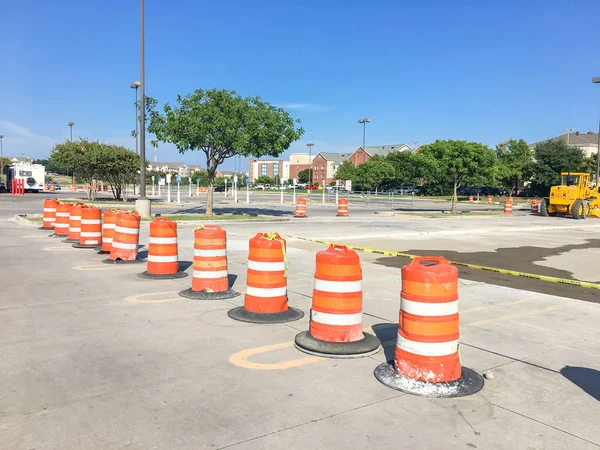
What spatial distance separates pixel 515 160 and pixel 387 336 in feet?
221

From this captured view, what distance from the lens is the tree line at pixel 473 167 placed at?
107 ft

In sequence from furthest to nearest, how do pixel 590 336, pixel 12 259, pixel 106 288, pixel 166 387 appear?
pixel 12 259 → pixel 106 288 → pixel 590 336 → pixel 166 387

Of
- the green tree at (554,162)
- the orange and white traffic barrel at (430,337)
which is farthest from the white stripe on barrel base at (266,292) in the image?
the green tree at (554,162)

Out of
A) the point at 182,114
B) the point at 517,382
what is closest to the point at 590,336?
the point at 517,382

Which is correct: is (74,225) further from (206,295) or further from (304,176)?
(304,176)

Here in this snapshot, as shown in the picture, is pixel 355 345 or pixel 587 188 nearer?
pixel 355 345

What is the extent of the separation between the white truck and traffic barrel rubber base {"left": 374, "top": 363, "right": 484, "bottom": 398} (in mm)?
59547

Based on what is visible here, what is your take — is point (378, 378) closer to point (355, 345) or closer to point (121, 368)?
point (355, 345)

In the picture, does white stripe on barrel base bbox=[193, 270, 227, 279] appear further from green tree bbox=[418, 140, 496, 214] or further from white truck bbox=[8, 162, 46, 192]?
white truck bbox=[8, 162, 46, 192]

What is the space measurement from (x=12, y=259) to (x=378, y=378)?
9.91 meters

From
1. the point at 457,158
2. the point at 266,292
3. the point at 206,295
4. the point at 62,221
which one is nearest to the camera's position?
the point at 266,292

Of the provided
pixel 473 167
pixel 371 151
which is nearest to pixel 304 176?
pixel 371 151

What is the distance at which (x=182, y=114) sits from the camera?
23.7 metres

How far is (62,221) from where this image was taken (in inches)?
632
